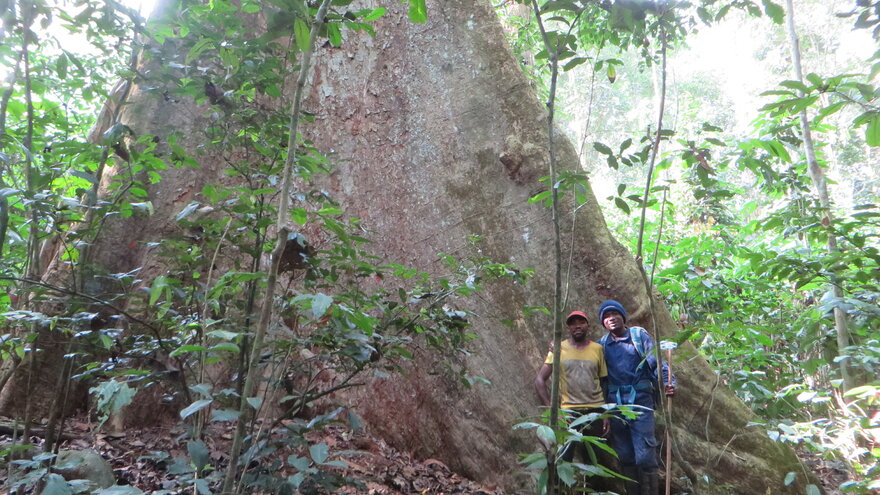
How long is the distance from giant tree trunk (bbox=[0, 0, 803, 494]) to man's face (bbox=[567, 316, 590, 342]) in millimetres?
162

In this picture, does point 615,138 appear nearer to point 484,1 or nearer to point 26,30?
point 484,1

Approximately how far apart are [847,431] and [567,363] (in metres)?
1.54

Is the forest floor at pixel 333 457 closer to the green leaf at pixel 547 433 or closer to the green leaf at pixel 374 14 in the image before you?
the green leaf at pixel 547 433

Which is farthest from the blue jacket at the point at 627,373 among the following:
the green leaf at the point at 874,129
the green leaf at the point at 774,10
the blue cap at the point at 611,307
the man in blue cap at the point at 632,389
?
the green leaf at the point at 774,10

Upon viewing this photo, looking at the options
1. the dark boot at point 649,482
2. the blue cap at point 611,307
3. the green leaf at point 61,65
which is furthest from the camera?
the blue cap at point 611,307

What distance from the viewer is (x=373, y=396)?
11.7 ft

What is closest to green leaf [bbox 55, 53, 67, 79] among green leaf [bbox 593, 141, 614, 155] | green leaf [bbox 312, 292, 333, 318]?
green leaf [bbox 312, 292, 333, 318]

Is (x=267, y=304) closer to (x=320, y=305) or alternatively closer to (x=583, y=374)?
(x=320, y=305)

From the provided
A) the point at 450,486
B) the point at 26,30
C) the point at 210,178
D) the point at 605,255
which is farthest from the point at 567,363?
the point at 26,30

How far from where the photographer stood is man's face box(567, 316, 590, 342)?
3605mm

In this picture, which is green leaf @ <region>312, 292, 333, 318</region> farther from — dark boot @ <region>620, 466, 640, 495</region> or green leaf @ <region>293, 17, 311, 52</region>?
dark boot @ <region>620, 466, 640, 495</region>

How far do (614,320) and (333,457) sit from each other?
198cm

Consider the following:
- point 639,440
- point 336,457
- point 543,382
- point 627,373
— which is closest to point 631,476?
point 639,440

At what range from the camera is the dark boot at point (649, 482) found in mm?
3338
